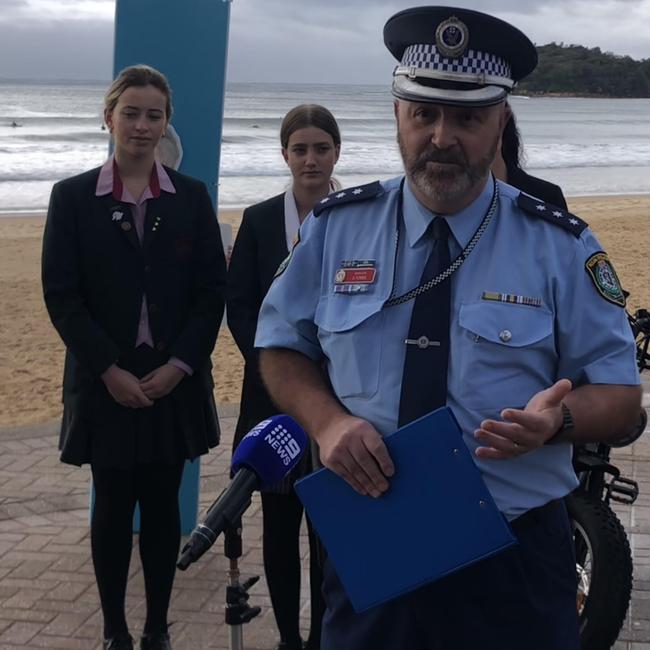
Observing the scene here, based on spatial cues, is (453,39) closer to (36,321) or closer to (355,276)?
(355,276)

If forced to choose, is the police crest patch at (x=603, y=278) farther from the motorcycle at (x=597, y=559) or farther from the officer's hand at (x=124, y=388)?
the officer's hand at (x=124, y=388)

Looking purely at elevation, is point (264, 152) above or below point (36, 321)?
above

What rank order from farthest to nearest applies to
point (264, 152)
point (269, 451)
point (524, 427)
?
1. point (264, 152)
2. point (269, 451)
3. point (524, 427)

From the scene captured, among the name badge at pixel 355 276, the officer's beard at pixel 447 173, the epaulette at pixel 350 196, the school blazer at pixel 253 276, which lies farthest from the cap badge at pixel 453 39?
the school blazer at pixel 253 276

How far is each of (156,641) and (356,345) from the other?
2.18 metres

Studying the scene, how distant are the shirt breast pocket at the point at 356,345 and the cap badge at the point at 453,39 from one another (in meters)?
0.50

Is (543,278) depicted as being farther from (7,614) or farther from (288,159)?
(7,614)

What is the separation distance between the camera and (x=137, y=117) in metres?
3.78

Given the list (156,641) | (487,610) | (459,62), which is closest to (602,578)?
(156,641)

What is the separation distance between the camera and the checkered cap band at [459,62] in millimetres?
2102

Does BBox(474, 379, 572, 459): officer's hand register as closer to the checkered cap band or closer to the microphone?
the microphone

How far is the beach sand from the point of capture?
7728 millimetres

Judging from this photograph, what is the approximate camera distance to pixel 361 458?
1.93m

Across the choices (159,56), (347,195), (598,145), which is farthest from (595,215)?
(598,145)
